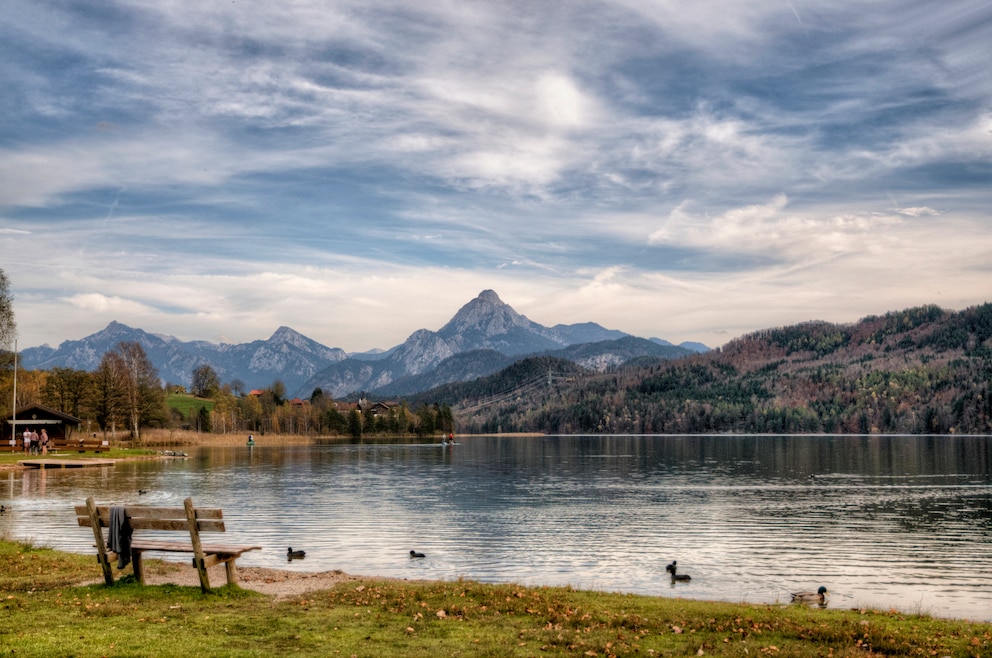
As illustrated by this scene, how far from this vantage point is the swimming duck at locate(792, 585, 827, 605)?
85.0ft

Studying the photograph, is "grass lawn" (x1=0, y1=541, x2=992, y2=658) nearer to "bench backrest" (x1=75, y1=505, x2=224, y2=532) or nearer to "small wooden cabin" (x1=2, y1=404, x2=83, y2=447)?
"bench backrest" (x1=75, y1=505, x2=224, y2=532)

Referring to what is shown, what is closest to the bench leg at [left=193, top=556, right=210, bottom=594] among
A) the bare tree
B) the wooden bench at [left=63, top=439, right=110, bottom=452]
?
the wooden bench at [left=63, top=439, right=110, bottom=452]

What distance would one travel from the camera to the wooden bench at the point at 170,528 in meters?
20.5

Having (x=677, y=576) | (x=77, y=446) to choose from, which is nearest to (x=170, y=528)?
(x=677, y=576)

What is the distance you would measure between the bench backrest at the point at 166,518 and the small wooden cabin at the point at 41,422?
93209 millimetres

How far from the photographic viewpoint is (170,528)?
20.9m

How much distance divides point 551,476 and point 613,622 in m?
76.4

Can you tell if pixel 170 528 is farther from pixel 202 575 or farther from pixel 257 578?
pixel 257 578

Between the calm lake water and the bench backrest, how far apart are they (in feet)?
38.2

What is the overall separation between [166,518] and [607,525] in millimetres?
32340

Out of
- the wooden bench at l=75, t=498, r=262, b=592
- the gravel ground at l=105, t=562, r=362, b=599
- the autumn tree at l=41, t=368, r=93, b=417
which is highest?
the autumn tree at l=41, t=368, r=93, b=417

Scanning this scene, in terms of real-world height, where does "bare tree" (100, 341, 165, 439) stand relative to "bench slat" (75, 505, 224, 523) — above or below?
above

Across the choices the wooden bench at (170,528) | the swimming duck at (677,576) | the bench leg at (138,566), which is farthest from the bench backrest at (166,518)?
the swimming duck at (677,576)

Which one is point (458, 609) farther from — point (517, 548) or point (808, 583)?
point (517, 548)
